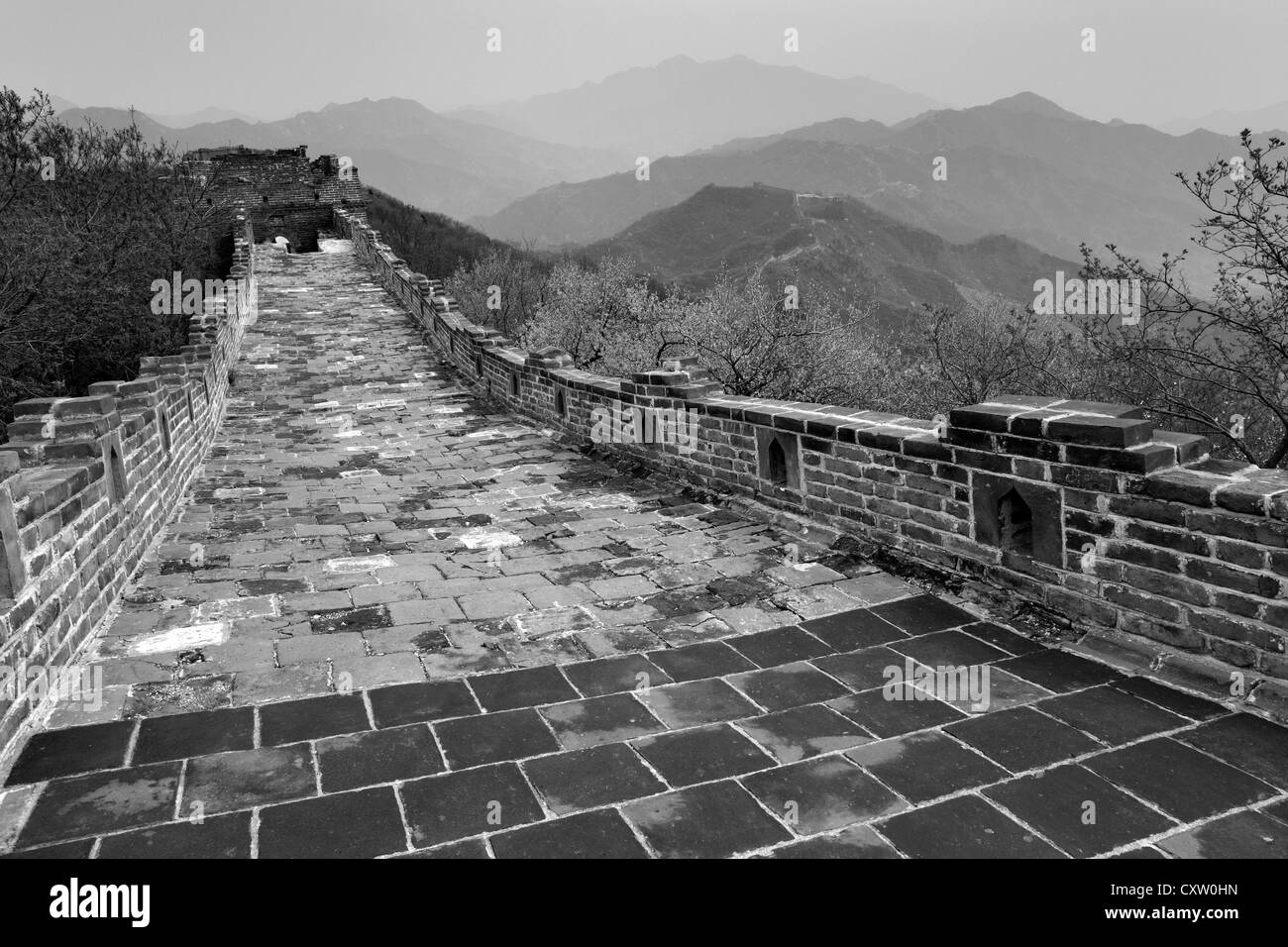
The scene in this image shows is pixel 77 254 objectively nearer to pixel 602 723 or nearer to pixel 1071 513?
pixel 602 723

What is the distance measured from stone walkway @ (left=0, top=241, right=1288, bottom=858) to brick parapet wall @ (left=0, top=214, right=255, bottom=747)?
192 millimetres

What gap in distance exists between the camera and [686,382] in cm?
671

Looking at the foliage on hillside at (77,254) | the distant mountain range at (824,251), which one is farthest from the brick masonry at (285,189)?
the distant mountain range at (824,251)

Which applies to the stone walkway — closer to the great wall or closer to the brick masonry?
the great wall

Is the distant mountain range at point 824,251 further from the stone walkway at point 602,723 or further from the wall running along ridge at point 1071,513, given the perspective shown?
the stone walkway at point 602,723

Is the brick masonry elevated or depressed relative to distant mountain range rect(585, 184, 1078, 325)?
depressed

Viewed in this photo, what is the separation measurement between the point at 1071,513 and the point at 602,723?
2216 millimetres

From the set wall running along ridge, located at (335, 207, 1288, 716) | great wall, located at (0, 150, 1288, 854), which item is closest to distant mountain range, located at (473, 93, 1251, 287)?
great wall, located at (0, 150, 1288, 854)

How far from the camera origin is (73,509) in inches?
149

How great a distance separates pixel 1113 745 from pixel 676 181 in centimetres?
15613

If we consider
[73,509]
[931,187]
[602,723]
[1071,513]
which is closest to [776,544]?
[1071,513]

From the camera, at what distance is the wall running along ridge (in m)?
3.06

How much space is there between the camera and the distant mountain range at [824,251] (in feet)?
234

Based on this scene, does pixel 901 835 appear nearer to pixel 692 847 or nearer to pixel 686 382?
pixel 692 847
